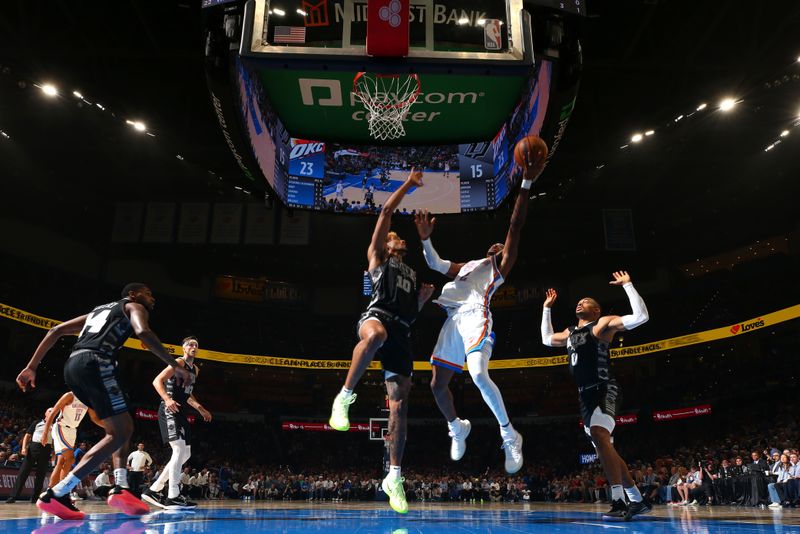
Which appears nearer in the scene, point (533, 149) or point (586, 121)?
point (533, 149)

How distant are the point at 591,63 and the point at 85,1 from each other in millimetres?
9963

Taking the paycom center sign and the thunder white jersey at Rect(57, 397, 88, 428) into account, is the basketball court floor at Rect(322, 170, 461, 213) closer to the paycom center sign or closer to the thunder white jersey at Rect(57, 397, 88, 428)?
the paycom center sign

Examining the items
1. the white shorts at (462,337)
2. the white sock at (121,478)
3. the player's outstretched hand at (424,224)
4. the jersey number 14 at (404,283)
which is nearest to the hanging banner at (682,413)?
the white shorts at (462,337)

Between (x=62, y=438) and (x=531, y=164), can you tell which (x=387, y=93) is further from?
(x=62, y=438)

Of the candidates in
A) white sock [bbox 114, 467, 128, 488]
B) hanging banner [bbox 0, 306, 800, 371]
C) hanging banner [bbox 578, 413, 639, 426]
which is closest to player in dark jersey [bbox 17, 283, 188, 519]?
white sock [bbox 114, 467, 128, 488]

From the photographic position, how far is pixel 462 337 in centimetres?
545

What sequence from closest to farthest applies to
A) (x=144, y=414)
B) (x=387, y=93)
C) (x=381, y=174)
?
(x=387, y=93)
(x=381, y=174)
(x=144, y=414)

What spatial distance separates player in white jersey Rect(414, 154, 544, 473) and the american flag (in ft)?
7.28

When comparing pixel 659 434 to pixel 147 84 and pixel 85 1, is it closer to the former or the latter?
pixel 147 84

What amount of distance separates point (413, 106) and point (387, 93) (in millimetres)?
543

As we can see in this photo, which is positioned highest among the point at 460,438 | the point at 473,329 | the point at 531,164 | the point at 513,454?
the point at 531,164

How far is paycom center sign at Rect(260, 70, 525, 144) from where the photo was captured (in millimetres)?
8398

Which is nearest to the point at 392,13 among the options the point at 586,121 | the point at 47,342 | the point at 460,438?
the point at 460,438

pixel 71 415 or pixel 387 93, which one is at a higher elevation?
pixel 387 93
